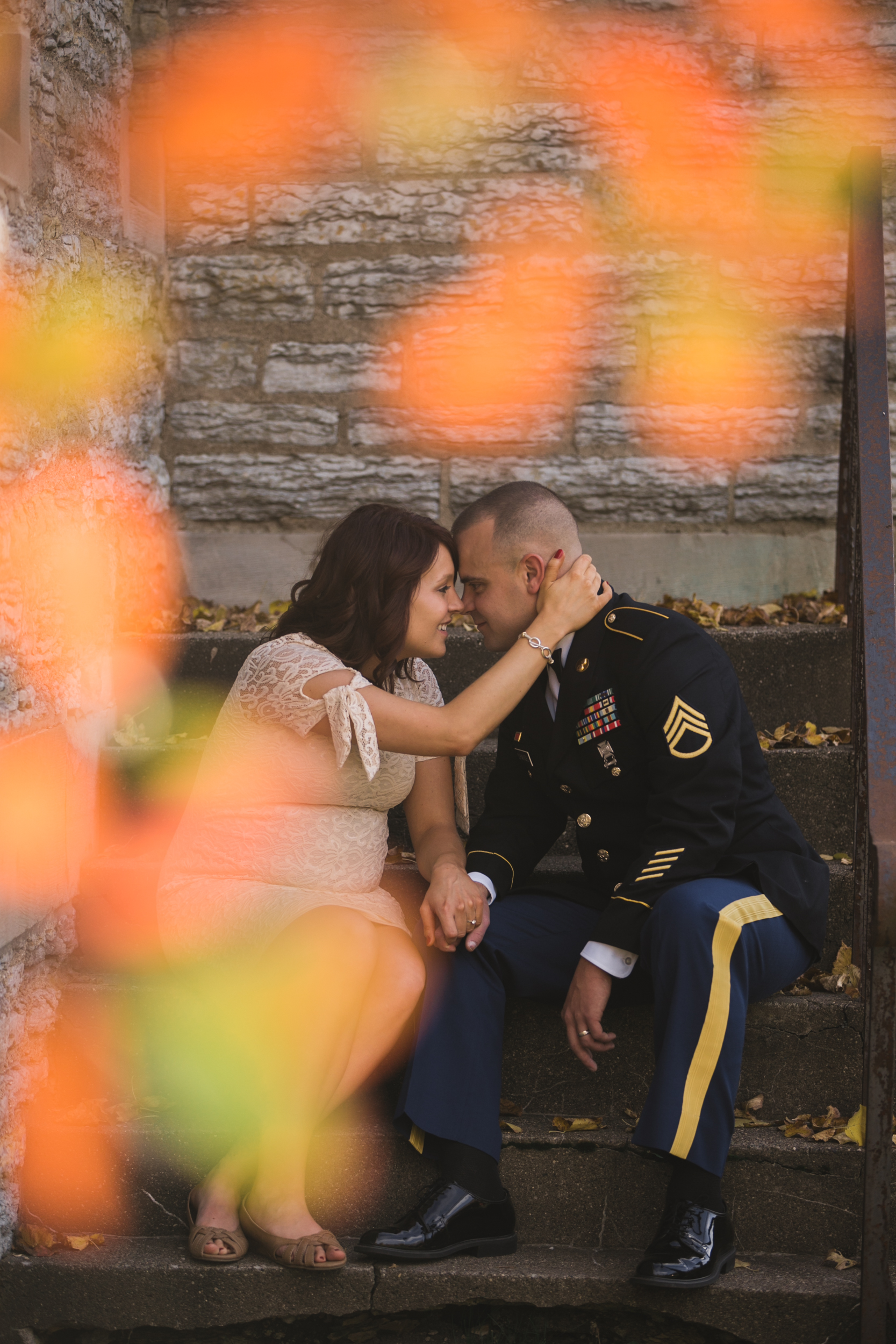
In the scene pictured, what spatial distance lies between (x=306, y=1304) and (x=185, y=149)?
3.79 meters

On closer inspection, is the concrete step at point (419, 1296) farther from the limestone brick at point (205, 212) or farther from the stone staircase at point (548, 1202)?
the limestone brick at point (205, 212)

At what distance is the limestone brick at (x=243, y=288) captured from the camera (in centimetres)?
430

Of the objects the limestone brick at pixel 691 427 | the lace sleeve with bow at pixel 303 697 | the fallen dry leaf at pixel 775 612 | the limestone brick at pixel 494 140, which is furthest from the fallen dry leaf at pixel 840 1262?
the limestone brick at pixel 494 140

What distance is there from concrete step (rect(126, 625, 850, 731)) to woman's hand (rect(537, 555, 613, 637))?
2.97 ft

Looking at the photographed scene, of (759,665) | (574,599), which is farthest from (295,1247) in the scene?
(759,665)

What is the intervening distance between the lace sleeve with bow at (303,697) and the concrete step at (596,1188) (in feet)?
2.73

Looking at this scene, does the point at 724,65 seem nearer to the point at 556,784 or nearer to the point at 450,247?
the point at 450,247

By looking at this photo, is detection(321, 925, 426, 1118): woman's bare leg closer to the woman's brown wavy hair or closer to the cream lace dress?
the cream lace dress

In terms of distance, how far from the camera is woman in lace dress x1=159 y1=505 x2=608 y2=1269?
2330 mm

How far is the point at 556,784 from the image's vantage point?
2754 millimetres

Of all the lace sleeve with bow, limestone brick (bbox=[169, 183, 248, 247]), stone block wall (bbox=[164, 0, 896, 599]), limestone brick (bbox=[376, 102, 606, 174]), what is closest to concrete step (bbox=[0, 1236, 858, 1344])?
the lace sleeve with bow

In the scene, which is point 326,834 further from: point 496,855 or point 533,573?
point 533,573

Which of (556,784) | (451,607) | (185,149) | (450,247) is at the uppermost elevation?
(185,149)

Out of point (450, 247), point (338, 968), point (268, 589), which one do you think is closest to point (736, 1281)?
point (338, 968)
